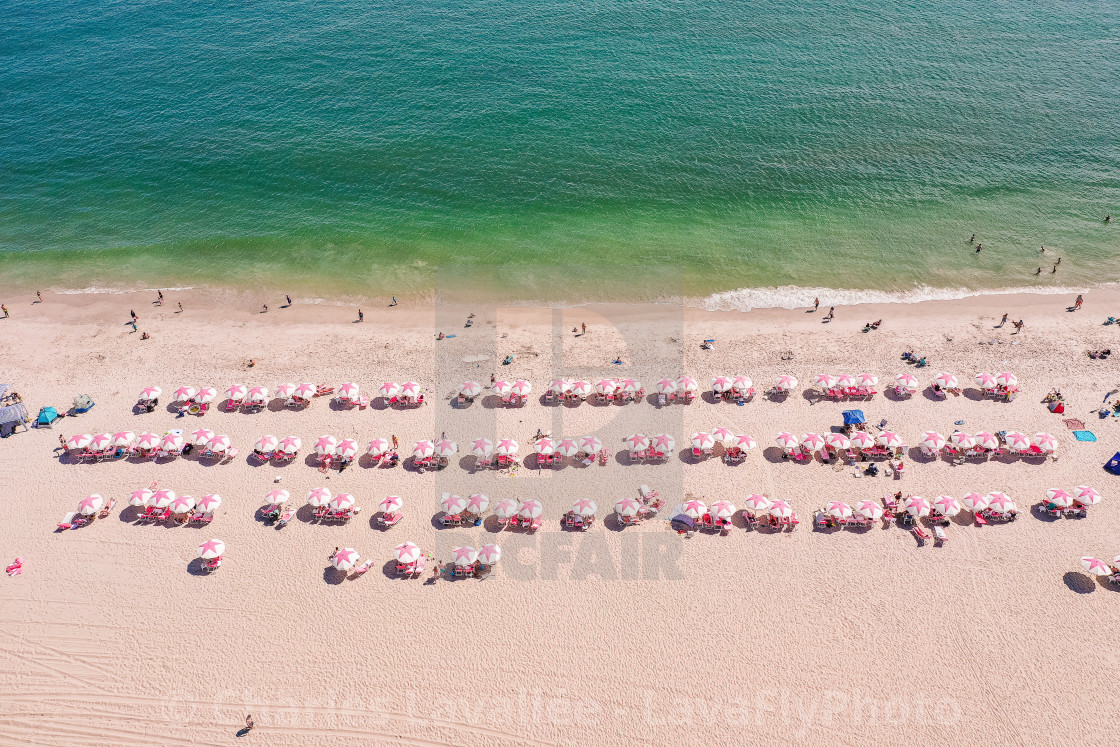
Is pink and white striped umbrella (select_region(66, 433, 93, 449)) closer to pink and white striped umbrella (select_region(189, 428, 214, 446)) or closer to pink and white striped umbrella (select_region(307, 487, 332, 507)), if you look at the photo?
pink and white striped umbrella (select_region(189, 428, 214, 446))

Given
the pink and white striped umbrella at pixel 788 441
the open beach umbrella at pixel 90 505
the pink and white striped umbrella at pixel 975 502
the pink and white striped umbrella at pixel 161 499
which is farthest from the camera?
the pink and white striped umbrella at pixel 788 441

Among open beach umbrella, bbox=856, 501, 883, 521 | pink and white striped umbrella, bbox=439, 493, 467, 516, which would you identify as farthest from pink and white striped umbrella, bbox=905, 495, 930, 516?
pink and white striped umbrella, bbox=439, 493, 467, 516

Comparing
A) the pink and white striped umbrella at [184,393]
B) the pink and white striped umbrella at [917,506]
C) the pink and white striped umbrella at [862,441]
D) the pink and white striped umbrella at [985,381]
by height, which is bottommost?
the pink and white striped umbrella at [184,393]

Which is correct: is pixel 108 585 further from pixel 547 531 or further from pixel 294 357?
pixel 547 531

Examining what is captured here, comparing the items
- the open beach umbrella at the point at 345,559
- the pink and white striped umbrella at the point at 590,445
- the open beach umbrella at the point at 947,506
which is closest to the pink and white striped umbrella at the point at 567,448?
the pink and white striped umbrella at the point at 590,445

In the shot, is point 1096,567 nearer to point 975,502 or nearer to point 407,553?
point 975,502

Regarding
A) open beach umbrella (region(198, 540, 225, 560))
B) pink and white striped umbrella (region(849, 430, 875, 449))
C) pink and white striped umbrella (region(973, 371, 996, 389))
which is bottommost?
open beach umbrella (region(198, 540, 225, 560))

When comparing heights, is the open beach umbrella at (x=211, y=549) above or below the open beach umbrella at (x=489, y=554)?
below

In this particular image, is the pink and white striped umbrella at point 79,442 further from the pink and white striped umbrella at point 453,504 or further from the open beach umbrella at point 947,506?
the open beach umbrella at point 947,506
